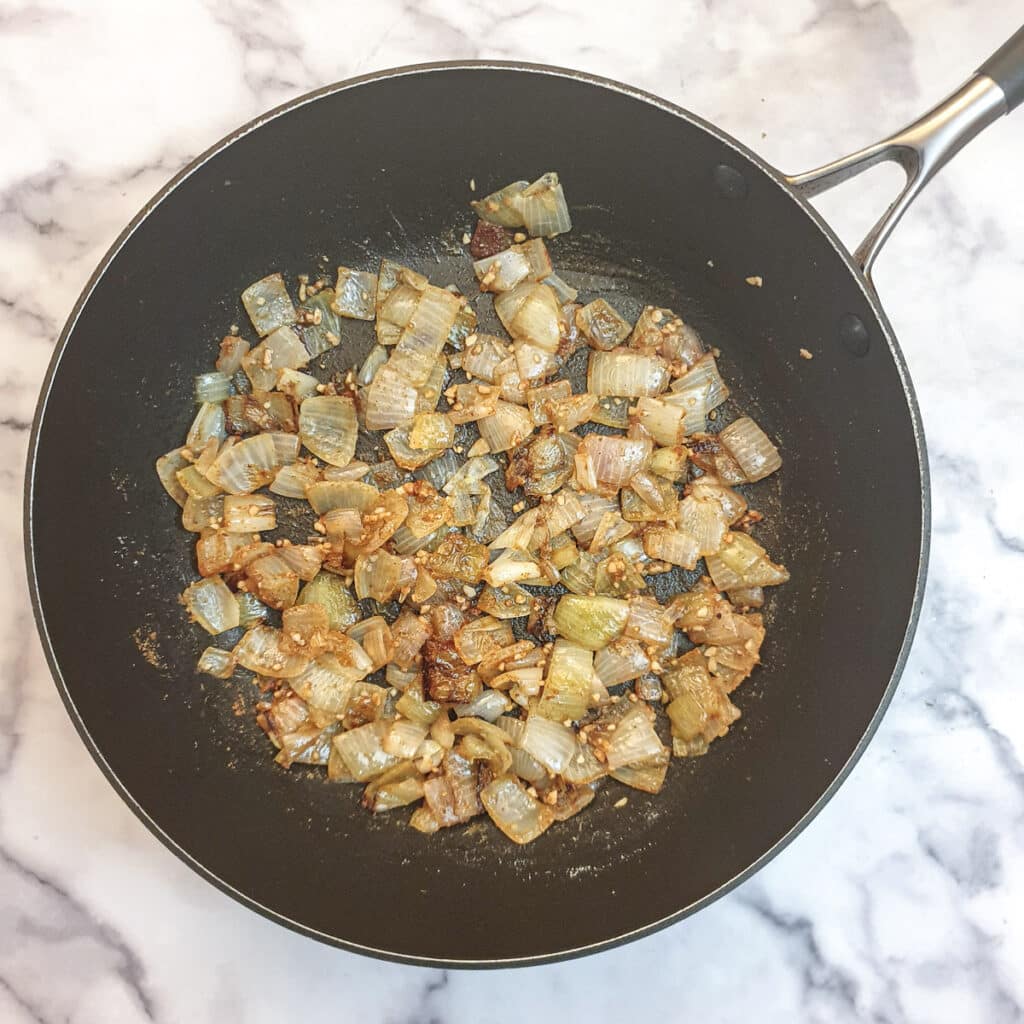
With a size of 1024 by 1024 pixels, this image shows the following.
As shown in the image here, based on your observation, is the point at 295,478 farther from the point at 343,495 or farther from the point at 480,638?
the point at 480,638

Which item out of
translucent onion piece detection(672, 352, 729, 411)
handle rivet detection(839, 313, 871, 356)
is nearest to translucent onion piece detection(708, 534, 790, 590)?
translucent onion piece detection(672, 352, 729, 411)

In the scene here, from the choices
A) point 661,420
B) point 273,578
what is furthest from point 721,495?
point 273,578

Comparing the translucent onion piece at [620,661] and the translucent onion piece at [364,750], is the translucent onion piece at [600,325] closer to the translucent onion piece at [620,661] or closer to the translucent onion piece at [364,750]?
the translucent onion piece at [620,661]

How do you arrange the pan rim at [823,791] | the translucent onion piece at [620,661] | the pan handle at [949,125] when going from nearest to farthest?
the pan handle at [949,125] < the pan rim at [823,791] < the translucent onion piece at [620,661]

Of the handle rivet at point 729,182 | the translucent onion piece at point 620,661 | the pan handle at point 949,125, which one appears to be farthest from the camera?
the translucent onion piece at point 620,661

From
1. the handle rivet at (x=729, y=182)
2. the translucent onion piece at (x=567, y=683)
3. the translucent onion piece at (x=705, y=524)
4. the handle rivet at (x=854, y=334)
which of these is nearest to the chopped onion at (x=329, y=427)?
the translucent onion piece at (x=567, y=683)
